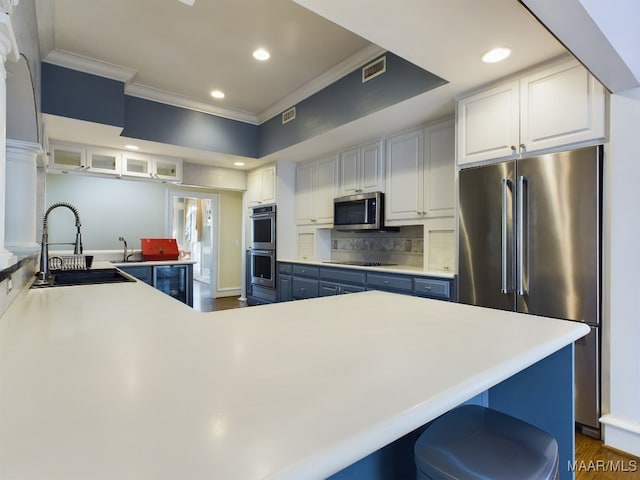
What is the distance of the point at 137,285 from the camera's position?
1939 millimetres

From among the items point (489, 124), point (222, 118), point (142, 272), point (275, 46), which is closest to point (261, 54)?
point (275, 46)

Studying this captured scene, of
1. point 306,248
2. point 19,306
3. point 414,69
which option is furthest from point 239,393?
point 306,248

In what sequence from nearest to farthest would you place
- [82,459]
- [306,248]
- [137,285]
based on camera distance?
[82,459] → [137,285] → [306,248]

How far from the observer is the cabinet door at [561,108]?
6.10 ft

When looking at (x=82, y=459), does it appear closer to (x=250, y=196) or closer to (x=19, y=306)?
(x=19, y=306)

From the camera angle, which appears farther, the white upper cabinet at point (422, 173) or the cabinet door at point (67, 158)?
the cabinet door at point (67, 158)

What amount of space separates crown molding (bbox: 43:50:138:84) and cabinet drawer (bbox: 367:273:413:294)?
3.07 m

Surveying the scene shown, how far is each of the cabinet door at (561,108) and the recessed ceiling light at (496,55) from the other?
279mm

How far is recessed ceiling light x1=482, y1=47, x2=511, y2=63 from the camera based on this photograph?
1924 mm

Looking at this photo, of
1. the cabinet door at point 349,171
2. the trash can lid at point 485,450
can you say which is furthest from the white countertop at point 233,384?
A: the cabinet door at point 349,171

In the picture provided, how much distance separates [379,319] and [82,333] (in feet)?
2.86

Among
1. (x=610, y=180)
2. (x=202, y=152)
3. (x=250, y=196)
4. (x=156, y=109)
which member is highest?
(x=156, y=109)

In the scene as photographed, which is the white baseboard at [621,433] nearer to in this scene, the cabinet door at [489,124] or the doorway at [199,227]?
the cabinet door at [489,124]

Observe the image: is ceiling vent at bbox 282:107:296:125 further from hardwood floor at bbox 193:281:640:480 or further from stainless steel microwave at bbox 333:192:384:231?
hardwood floor at bbox 193:281:640:480
